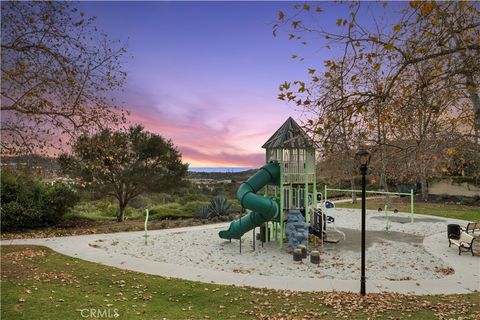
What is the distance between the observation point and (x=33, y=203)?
63.4 feet

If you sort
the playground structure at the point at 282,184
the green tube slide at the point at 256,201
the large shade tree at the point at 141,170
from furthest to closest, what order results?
the large shade tree at the point at 141,170
the playground structure at the point at 282,184
the green tube slide at the point at 256,201

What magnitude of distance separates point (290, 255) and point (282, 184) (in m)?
2.78

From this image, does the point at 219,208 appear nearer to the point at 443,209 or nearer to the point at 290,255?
the point at 290,255

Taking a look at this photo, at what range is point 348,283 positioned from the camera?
10.0 metres

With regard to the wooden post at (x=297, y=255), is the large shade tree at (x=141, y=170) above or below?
above

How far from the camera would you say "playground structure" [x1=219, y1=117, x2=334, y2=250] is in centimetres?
1438

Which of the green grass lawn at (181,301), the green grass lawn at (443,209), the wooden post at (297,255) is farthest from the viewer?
the green grass lawn at (443,209)

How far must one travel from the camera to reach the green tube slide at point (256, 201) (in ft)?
45.5

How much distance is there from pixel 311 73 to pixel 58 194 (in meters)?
18.2

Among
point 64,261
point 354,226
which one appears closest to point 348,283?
point 64,261

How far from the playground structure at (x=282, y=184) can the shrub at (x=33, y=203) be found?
1015cm

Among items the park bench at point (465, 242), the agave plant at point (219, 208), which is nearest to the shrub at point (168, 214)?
the agave plant at point (219, 208)

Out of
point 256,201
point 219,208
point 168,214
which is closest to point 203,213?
point 219,208

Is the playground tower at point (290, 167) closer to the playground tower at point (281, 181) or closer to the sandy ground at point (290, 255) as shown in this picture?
the playground tower at point (281, 181)
